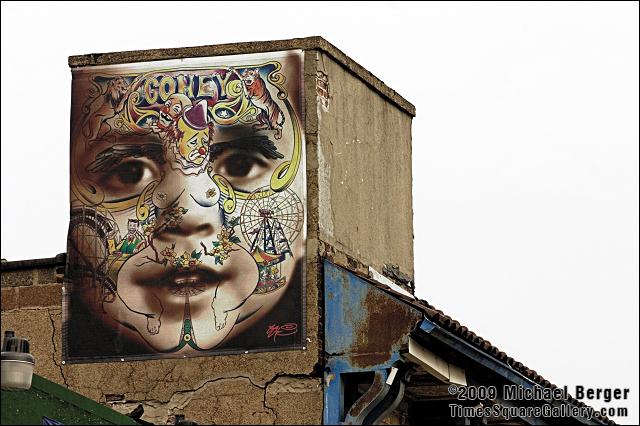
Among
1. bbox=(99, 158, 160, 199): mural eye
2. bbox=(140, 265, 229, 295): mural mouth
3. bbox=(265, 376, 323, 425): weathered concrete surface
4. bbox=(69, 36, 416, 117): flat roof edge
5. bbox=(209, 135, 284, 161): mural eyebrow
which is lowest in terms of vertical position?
bbox=(265, 376, 323, 425): weathered concrete surface

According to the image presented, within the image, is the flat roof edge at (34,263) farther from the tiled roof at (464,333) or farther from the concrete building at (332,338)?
the tiled roof at (464,333)

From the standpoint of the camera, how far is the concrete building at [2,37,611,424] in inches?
601

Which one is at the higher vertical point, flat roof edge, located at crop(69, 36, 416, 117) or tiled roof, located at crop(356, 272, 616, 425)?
flat roof edge, located at crop(69, 36, 416, 117)

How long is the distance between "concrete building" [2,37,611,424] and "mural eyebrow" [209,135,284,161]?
0.33 meters

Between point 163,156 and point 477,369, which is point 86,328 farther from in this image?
point 477,369

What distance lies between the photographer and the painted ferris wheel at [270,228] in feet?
52.0

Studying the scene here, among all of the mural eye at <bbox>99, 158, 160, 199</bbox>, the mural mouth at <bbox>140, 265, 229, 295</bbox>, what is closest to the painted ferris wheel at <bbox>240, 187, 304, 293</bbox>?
the mural mouth at <bbox>140, 265, 229, 295</bbox>

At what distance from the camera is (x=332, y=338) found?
610 inches

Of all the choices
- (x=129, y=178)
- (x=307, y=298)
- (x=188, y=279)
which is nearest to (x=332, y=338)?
(x=307, y=298)

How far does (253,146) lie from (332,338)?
2075 mm

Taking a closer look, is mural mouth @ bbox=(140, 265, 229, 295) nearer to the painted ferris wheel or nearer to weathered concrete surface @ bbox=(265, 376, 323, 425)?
the painted ferris wheel

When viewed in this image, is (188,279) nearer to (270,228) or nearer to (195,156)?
(270,228)

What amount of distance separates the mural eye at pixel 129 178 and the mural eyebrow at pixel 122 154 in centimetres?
5

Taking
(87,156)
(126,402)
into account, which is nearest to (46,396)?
(126,402)
